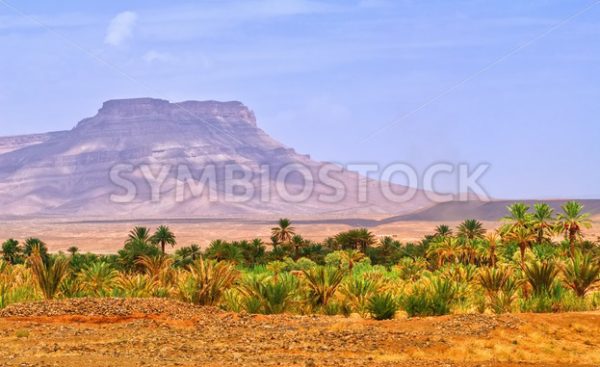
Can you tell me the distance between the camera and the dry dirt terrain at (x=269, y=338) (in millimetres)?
19516

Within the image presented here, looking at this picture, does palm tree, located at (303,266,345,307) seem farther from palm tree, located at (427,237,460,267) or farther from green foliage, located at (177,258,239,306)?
palm tree, located at (427,237,460,267)

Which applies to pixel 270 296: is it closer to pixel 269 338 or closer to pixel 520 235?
pixel 269 338

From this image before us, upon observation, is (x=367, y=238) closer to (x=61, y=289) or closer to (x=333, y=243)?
(x=333, y=243)

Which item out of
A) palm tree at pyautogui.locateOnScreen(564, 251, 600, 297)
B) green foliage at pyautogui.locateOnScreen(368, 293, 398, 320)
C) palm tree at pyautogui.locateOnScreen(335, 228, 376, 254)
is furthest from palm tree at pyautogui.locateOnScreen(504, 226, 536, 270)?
palm tree at pyautogui.locateOnScreen(335, 228, 376, 254)

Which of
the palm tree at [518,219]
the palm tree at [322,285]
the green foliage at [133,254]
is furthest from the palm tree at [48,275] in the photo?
the palm tree at [518,219]

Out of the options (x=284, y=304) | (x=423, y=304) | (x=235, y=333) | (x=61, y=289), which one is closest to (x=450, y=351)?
(x=235, y=333)

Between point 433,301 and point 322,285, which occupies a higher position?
point 322,285

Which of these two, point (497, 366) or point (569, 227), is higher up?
point (569, 227)

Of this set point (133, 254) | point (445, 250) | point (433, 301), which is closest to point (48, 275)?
point (433, 301)

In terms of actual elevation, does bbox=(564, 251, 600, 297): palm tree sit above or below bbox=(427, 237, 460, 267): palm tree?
below

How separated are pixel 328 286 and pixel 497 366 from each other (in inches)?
490

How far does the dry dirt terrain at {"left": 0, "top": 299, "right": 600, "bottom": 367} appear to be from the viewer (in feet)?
64.0

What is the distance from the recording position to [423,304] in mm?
28656

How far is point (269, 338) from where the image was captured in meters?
22.5
